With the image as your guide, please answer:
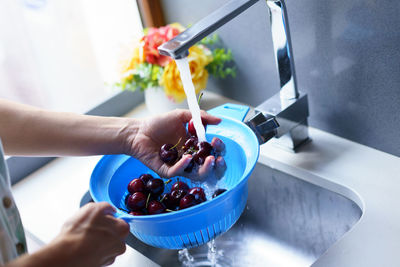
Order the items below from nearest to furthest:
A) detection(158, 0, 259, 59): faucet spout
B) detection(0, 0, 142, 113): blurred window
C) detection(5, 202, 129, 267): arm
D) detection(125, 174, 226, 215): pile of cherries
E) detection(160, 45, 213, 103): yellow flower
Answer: detection(5, 202, 129, 267): arm, detection(158, 0, 259, 59): faucet spout, detection(125, 174, 226, 215): pile of cherries, detection(160, 45, 213, 103): yellow flower, detection(0, 0, 142, 113): blurred window

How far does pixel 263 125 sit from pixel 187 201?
8.9 inches

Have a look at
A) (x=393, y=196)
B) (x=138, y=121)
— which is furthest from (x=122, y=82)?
(x=393, y=196)

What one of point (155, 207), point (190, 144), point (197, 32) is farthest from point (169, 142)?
point (197, 32)

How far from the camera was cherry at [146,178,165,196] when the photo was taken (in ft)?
2.81

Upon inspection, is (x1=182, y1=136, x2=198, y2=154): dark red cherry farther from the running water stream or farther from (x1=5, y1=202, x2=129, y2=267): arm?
(x1=5, y1=202, x2=129, y2=267): arm

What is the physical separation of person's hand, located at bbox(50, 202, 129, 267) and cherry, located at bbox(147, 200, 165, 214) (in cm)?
11

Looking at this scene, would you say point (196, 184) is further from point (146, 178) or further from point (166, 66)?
point (166, 66)

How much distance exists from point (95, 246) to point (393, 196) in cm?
53

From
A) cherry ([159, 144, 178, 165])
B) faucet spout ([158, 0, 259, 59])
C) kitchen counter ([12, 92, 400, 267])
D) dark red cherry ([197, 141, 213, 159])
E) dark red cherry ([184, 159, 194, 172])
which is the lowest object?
kitchen counter ([12, 92, 400, 267])

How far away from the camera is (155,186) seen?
857mm

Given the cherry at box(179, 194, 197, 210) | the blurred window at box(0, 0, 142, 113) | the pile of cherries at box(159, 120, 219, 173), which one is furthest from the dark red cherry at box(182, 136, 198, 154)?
the blurred window at box(0, 0, 142, 113)

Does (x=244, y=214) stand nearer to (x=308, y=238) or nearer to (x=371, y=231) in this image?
(x=308, y=238)

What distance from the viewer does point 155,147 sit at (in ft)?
3.06

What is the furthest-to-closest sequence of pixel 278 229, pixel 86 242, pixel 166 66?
pixel 166 66 < pixel 278 229 < pixel 86 242
